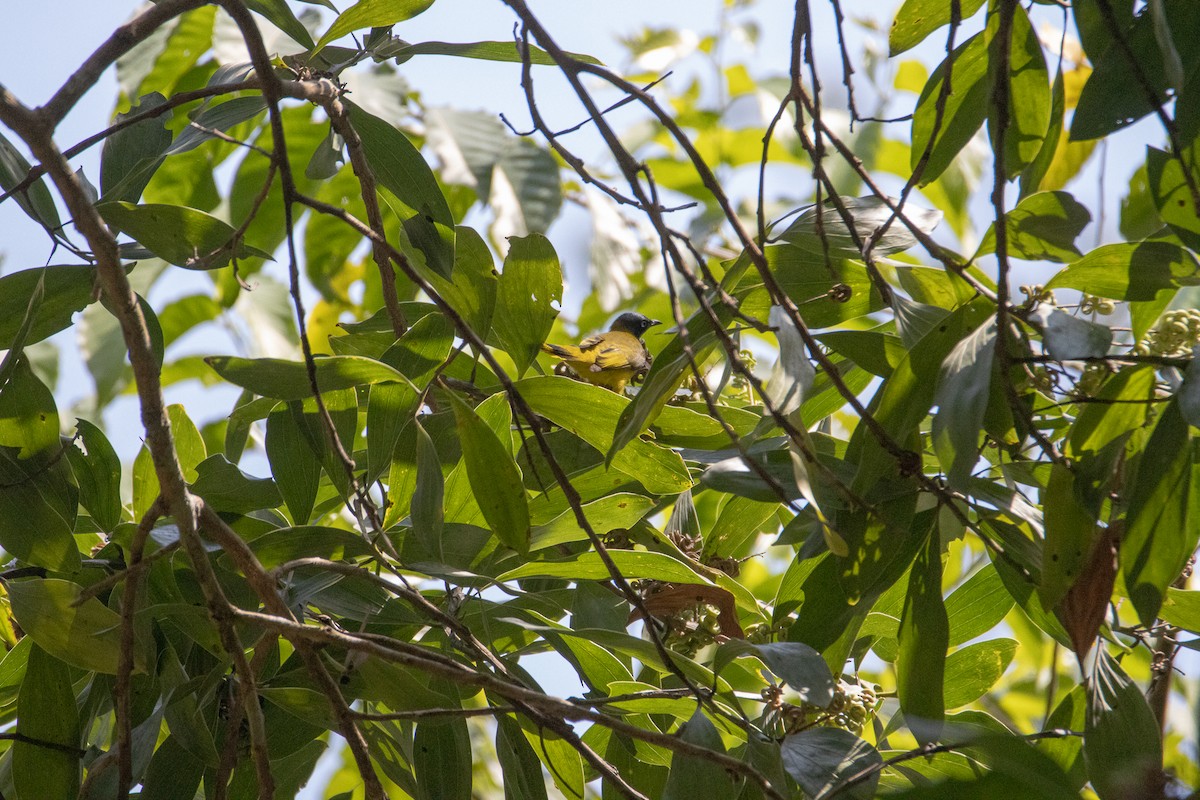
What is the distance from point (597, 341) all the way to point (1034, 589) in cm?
186

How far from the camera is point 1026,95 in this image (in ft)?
3.62

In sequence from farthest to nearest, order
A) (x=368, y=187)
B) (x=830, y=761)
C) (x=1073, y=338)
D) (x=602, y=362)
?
(x=602, y=362) → (x=368, y=187) → (x=830, y=761) → (x=1073, y=338)

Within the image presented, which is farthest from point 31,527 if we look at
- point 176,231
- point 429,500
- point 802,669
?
point 802,669

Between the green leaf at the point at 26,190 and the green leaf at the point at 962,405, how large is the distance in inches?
38.6

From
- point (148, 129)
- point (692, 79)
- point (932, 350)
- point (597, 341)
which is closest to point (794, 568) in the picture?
point (932, 350)

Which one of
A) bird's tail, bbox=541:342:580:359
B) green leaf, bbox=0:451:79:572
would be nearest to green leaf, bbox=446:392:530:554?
green leaf, bbox=0:451:79:572

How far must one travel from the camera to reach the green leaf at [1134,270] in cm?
97

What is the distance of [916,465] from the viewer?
0.94m

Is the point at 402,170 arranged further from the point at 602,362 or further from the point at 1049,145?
the point at 602,362

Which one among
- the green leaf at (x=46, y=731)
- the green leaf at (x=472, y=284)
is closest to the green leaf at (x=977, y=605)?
the green leaf at (x=472, y=284)

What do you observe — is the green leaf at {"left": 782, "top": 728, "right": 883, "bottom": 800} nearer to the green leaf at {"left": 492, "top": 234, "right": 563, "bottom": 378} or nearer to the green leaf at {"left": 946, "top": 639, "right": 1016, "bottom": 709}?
the green leaf at {"left": 946, "top": 639, "right": 1016, "bottom": 709}

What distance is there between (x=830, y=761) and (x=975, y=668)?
1.38 ft

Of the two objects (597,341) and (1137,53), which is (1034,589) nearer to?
(1137,53)

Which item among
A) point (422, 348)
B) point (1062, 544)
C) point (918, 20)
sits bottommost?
point (1062, 544)
